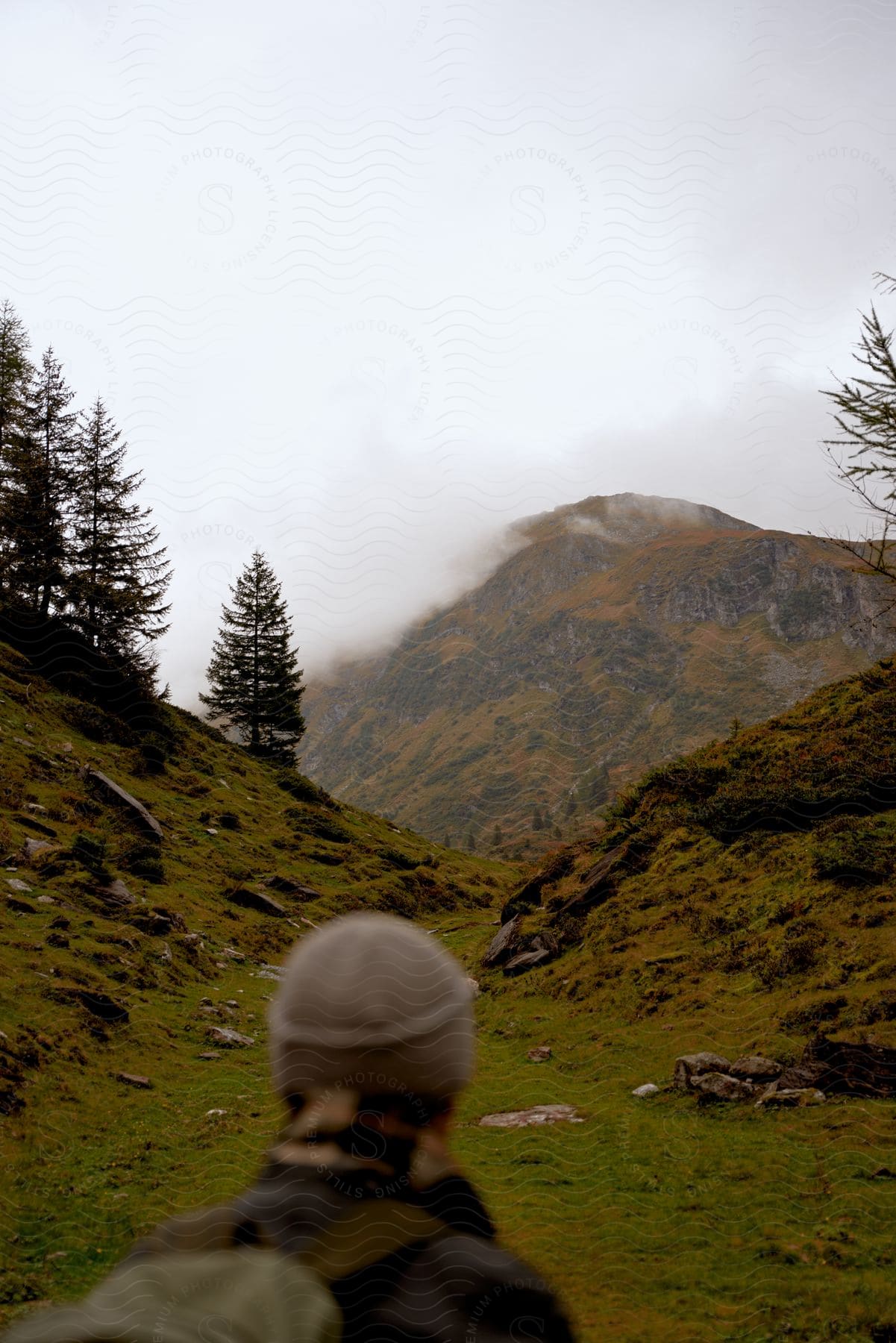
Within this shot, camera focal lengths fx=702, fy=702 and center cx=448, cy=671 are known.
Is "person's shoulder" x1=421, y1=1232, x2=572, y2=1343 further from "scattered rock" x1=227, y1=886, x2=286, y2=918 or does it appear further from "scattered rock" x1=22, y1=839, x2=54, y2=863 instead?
"scattered rock" x1=227, y1=886, x2=286, y2=918

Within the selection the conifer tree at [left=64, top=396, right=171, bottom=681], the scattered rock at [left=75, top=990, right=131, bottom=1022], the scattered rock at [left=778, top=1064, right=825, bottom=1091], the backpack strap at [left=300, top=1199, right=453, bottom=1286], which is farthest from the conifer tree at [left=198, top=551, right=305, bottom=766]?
the backpack strap at [left=300, top=1199, right=453, bottom=1286]

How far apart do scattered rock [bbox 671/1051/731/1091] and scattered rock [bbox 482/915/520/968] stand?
8832 mm

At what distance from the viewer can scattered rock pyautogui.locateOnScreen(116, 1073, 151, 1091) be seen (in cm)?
957

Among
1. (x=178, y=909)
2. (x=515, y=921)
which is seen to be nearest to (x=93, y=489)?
(x=178, y=909)

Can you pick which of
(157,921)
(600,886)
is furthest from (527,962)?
(157,921)

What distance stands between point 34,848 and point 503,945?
37.4ft

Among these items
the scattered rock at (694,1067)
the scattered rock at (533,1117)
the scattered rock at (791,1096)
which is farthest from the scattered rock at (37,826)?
the scattered rock at (791,1096)

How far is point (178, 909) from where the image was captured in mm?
17031

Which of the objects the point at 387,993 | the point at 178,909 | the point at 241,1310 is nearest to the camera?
the point at 241,1310

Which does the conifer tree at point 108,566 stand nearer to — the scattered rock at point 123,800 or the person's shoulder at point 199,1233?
the scattered rock at point 123,800

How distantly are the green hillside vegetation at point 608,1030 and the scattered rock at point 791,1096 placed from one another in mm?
202

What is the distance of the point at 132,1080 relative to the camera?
31.5ft

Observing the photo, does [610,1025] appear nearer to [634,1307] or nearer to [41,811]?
[634,1307]

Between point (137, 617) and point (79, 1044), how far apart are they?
24.0 meters
